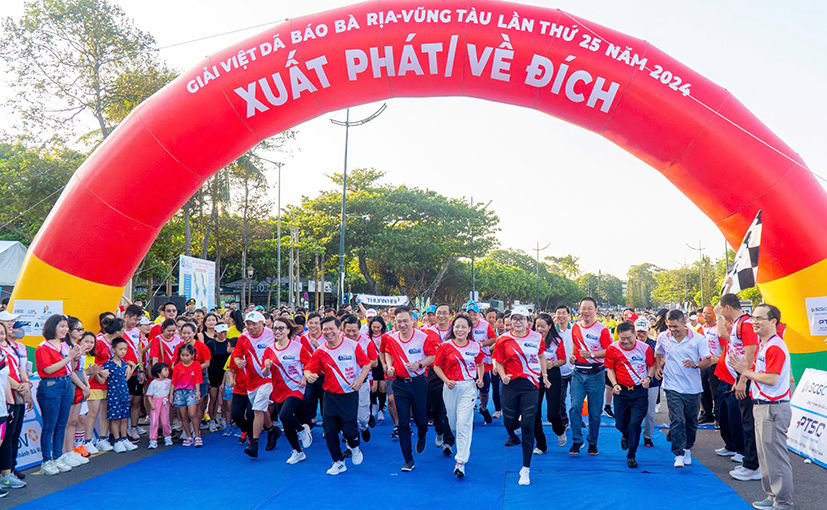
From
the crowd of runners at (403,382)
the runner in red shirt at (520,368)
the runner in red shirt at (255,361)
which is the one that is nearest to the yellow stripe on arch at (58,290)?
the crowd of runners at (403,382)

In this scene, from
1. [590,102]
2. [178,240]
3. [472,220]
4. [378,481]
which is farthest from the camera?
[472,220]

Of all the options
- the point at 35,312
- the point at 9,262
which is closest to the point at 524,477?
the point at 35,312

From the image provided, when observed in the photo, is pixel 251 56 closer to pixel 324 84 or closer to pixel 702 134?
pixel 324 84

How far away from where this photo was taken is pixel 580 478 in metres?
6.16

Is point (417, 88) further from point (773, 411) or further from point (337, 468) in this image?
point (773, 411)

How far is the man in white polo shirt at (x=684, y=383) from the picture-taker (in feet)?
21.6

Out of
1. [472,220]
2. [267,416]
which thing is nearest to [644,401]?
[267,416]

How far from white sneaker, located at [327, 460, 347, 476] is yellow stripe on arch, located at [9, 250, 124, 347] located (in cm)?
434

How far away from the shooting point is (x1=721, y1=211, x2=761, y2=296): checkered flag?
6.94m

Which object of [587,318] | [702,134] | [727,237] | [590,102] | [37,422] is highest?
[590,102]

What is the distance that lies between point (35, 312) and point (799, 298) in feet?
32.9

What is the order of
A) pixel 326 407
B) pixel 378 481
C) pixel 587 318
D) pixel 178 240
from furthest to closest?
pixel 178 240, pixel 587 318, pixel 326 407, pixel 378 481

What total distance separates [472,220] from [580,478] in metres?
31.1

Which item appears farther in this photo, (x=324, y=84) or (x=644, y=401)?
(x=324, y=84)
